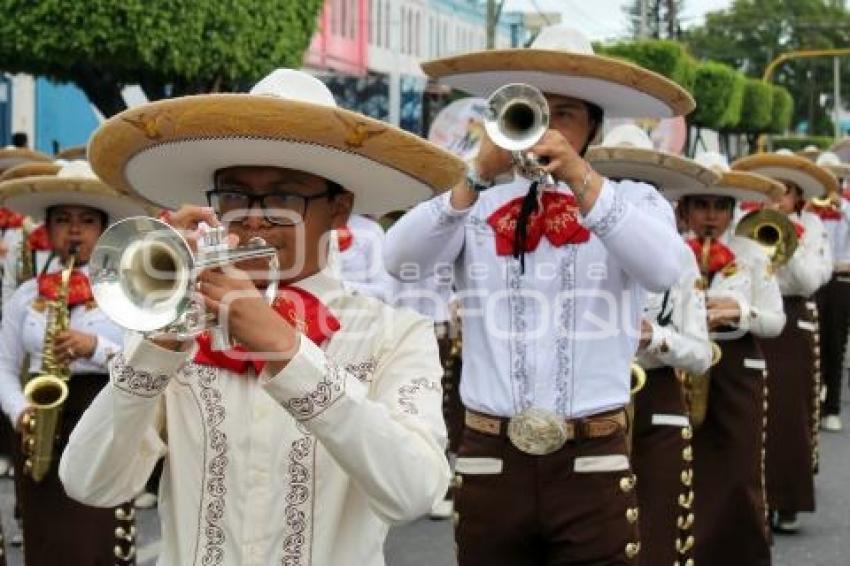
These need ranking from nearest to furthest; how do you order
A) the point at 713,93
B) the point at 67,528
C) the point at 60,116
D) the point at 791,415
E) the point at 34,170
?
the point at 67,528
the point at 34,170
the point at 791,415
the point at 60,116
the point at 713,93

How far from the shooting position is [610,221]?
4469 mm

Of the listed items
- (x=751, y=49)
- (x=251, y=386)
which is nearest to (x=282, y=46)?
A: (x=251, y=386)

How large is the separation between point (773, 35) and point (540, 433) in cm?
9382

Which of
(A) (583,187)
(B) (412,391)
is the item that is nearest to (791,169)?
(A) (583,187)

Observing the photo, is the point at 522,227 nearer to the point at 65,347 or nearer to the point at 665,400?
the point at 665,400

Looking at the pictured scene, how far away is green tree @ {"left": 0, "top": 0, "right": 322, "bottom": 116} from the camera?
16.0m

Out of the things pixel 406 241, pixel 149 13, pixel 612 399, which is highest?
pixel 149 13

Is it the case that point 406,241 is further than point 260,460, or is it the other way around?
point 406,241

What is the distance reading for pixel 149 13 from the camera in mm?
16031

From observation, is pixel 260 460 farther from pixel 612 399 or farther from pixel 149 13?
pixel 149 13

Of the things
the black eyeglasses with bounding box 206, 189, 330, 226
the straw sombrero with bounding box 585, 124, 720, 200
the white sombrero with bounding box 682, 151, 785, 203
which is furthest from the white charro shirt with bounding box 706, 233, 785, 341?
the black eyeglasses with bounding box 206, 189, 330, 226

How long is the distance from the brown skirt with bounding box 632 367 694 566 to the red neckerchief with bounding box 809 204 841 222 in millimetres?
5177

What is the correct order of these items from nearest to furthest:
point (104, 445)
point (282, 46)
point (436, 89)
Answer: point (104, 445), point (282, 46), point (436, 89)

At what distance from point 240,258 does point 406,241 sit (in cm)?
206
